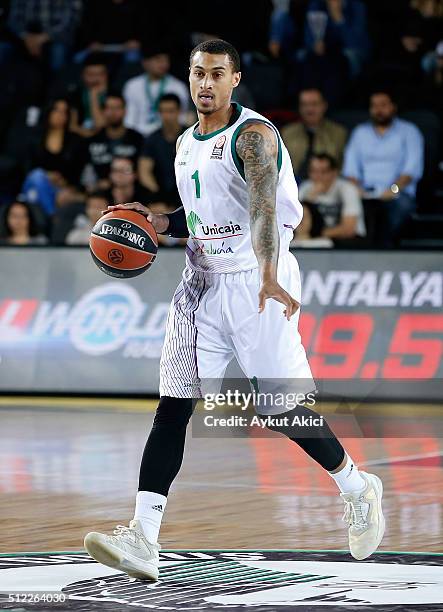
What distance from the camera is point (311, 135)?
1625 cm

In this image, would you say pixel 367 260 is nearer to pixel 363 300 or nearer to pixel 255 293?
pixel 363 300

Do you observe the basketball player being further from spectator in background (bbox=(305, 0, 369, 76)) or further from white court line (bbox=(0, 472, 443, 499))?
spectator in background (bbox=(305, 0, 369, 76))

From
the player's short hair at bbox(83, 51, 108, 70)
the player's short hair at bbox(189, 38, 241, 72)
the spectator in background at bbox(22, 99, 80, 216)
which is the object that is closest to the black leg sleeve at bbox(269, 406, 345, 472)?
the player's short hair at bbox(189, 38, 241, 72)

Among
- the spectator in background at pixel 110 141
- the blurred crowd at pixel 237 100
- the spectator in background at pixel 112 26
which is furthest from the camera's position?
the spectator in background at pixel 112 26

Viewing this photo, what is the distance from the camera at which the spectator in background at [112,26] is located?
62.1 feet

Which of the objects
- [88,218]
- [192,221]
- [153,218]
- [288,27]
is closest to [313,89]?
[288,27]

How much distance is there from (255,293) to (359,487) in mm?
1042

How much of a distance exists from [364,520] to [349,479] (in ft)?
0.66

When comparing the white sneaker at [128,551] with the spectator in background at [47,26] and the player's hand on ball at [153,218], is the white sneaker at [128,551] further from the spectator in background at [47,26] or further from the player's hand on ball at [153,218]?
the spectator in background at [47,26]

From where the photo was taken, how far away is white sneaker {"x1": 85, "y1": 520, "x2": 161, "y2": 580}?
19.9ft

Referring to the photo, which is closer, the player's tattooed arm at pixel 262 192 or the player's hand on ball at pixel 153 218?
the player's tattooed arm at pixel 262 192

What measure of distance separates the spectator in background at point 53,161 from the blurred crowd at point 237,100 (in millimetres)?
17

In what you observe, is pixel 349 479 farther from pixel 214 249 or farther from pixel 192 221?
pixel 192 221

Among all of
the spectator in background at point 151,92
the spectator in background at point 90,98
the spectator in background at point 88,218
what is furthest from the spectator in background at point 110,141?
the spectator in background at point 88,218
